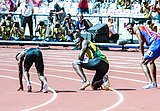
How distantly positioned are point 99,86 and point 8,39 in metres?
15.3

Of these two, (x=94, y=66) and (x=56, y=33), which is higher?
(x=94, y=66)

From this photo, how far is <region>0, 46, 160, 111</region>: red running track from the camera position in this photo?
35.8ft

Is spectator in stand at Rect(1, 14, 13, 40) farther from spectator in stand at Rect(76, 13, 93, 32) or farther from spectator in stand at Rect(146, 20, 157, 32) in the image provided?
spectator in stand at Rect(146, 20, 157, 32)

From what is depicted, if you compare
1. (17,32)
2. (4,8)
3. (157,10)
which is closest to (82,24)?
(17,32)

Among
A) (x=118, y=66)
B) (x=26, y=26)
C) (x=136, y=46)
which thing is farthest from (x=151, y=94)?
(x=26, y=26)

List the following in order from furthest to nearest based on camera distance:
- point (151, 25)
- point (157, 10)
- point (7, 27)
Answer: point (7, 27), point (157, 10), point (151, 25)

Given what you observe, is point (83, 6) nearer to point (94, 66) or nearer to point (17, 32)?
point (17, 32)

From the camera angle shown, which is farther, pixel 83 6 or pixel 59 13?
pixel 83 6

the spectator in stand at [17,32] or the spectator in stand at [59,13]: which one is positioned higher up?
the spectator in stand at [59,13]

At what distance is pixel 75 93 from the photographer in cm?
1302

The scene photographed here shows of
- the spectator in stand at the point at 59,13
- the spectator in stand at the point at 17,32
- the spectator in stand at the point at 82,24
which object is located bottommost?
the spectator in stand at the point at 17,32

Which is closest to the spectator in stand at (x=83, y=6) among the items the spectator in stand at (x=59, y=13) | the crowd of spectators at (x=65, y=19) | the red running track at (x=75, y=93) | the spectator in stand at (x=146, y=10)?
the crowd of spectators at (x=65, y=19)

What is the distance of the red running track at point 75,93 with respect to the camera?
10.9m

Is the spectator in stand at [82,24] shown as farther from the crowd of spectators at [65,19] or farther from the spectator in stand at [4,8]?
the spectator in stand at [4,8]
